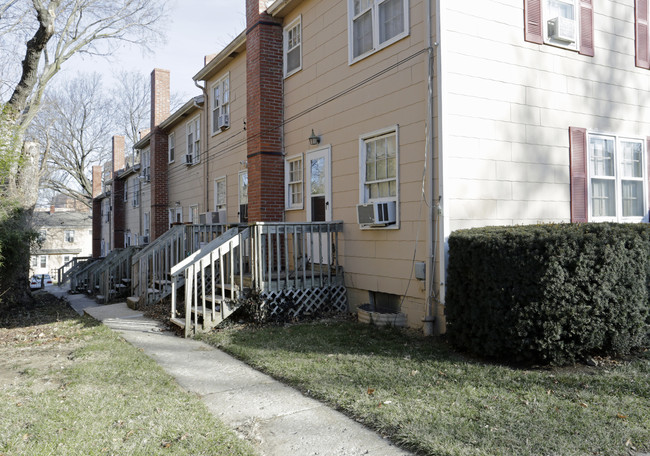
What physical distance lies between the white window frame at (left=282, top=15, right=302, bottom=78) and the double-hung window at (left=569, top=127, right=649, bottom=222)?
5.49 m

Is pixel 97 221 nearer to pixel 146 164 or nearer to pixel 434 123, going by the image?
pixel 146 164

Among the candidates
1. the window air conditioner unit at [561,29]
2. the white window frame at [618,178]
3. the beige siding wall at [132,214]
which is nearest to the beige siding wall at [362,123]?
the window air conditioner unit at [561,29]

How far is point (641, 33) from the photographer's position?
28.6 feet

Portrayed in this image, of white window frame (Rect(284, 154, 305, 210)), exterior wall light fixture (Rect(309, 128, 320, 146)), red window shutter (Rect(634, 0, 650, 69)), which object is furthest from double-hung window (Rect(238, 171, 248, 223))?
red window shutter (Rect(634, 0, 650, 69))

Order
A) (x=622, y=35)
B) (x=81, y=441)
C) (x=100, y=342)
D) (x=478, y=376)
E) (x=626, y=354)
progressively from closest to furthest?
(x=81, y=441) → (x=478, y=376) → (x=626, y=354) → (x=100, y=342) → (x=622, y=35)

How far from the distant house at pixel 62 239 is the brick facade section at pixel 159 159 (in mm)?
36053

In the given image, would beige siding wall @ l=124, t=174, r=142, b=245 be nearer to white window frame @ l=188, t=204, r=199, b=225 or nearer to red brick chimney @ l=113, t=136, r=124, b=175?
red brick chimney @ l=113, t=136, r=124, b=175

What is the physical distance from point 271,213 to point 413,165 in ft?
13.5

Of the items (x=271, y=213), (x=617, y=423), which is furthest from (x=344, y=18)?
(x=617, y=423)

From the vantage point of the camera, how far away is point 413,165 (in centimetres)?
709

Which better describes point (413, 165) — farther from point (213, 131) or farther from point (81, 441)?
point (213, 131)

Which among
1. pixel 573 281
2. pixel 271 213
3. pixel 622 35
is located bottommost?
pixel 573 281

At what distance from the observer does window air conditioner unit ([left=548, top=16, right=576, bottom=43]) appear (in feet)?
25.4

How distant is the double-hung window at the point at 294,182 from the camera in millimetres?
10039
